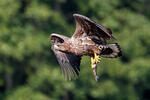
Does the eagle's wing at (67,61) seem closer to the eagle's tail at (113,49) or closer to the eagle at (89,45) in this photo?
the eagle at (89,45)

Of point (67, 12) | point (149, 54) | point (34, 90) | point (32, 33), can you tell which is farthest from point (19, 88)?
point (149, 54)

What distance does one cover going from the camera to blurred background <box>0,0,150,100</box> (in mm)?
18953

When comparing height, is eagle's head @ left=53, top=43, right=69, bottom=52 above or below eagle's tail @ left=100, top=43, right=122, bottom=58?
above

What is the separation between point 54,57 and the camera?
774 inches

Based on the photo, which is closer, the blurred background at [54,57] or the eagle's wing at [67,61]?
the eagle's wing at [67,61]

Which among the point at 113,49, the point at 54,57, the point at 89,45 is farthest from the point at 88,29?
the point at 54,57

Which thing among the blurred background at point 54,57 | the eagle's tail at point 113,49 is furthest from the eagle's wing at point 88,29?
the blurred background at point 54,57

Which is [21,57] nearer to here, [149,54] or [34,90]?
[34,90]

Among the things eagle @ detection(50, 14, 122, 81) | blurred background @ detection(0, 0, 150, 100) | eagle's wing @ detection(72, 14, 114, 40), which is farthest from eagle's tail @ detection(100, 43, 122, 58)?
blurred background @ detection(0, 0, 150, 100)

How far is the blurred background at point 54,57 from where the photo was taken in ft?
62.2

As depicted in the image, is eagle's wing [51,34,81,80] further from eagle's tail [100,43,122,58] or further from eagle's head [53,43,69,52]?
eagle's tail [100,43,122,58]

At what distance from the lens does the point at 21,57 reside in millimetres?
19141

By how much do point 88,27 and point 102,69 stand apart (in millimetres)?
9873

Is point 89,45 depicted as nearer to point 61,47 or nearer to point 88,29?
point 88,29
